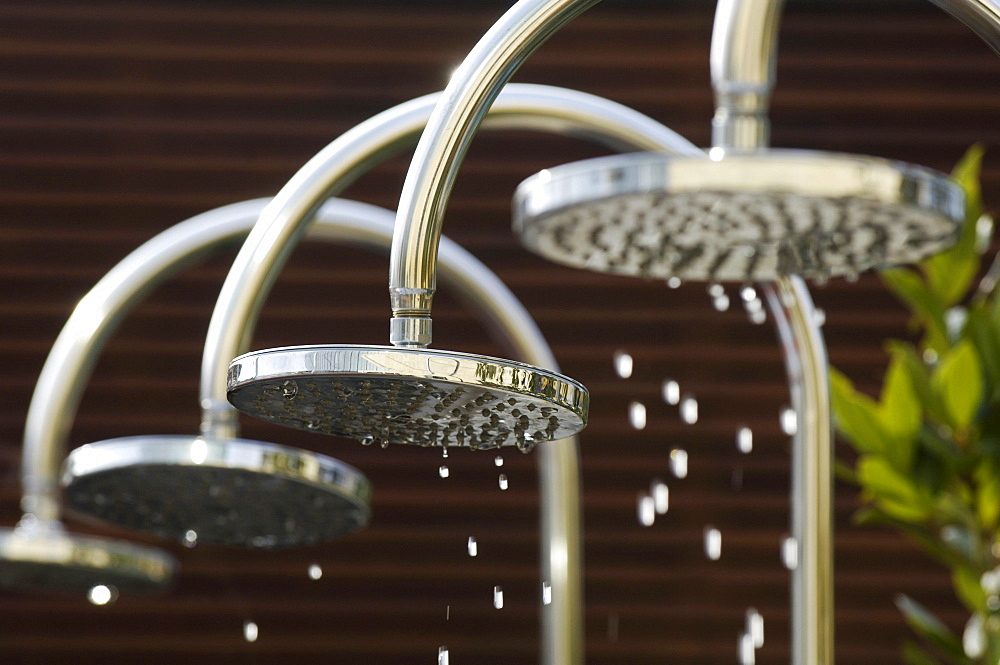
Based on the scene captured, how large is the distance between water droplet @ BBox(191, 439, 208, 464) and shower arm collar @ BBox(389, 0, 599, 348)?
0.75 ft

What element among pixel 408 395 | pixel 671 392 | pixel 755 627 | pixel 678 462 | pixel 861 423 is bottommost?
pixel 408 395

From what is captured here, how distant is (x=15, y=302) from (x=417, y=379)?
61.9 inches

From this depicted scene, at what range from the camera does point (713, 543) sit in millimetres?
1862

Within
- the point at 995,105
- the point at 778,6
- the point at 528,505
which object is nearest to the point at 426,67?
the point at 528,505

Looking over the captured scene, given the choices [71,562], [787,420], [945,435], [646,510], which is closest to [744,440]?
[787,420]

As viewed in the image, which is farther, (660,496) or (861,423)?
(660,496)

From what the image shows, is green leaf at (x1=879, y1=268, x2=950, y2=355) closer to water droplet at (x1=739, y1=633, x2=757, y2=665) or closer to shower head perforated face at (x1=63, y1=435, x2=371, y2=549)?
water droplet at (x1=739, y1=633, x2=757, y2=665)

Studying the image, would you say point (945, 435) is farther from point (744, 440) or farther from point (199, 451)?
point (199, 451)

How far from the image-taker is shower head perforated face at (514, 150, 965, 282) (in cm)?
52

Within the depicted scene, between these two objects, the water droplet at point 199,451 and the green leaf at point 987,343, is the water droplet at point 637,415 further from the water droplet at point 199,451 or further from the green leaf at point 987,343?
the water droplet at point 199,451

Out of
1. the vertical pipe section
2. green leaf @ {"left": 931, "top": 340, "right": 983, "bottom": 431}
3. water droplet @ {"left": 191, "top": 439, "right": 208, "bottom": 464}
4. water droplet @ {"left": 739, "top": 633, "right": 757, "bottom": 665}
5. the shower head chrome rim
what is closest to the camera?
the shower head chrome rim

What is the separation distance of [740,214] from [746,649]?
1.39 metres

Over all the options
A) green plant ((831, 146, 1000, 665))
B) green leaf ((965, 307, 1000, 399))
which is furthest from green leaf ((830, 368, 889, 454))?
green leaf ((965, 307, 1000, 399))

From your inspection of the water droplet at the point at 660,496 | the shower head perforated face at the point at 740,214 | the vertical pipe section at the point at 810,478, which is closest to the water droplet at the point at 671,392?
the water droplet at the point at 660,496
